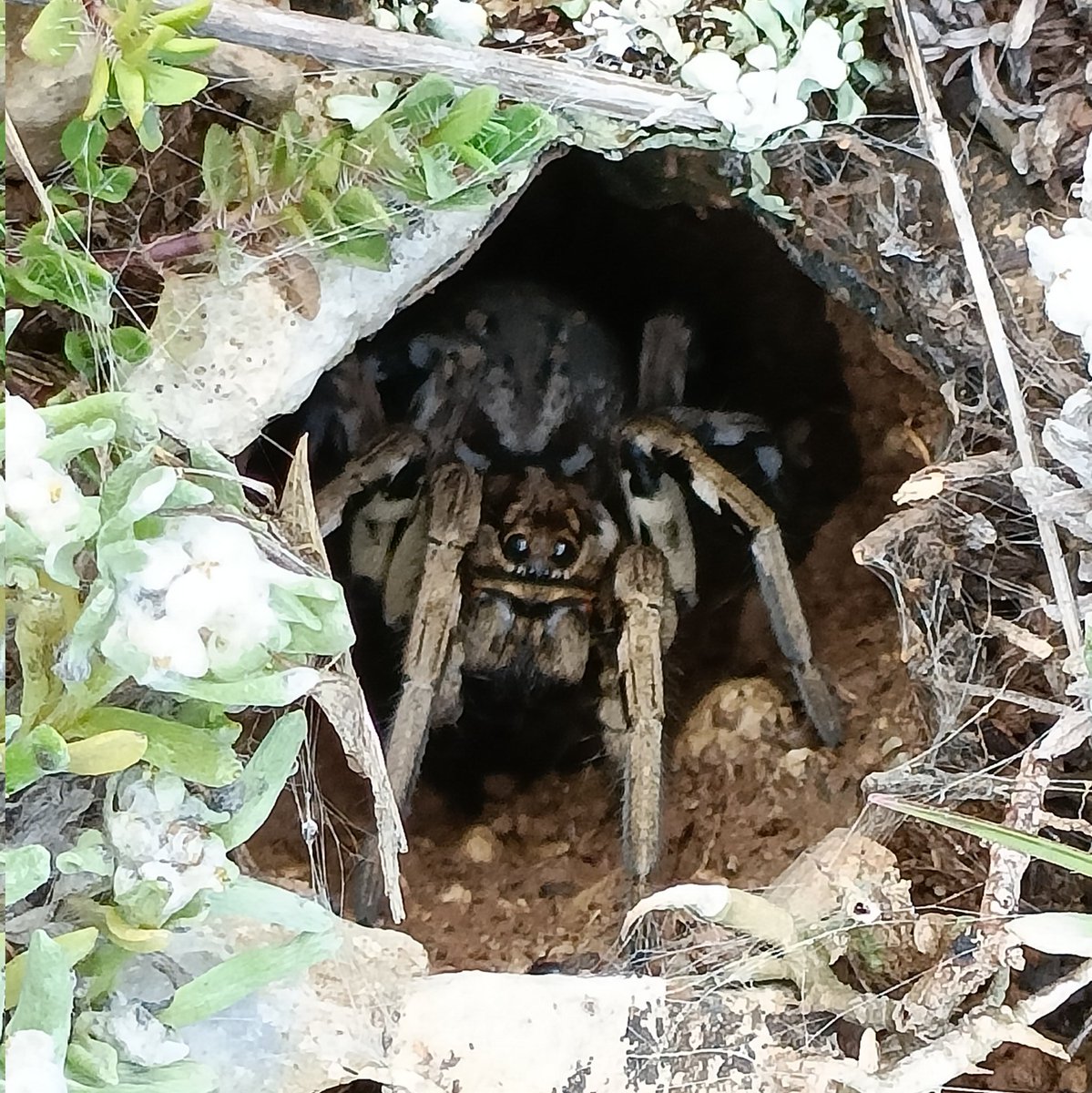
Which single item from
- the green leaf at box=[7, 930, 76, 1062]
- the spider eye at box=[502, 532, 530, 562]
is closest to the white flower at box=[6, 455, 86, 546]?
the green leaf at box=[7, 930, 76, 1062]

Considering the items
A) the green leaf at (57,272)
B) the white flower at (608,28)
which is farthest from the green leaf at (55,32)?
the white flower at (608,28)

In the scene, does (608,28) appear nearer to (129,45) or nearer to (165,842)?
(129,45)

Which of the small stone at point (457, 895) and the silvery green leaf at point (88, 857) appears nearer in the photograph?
the silvery green leaf at point (88, 857)

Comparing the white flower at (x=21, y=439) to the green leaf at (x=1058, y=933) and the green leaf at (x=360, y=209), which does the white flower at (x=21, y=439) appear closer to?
Result: the green leaf at (x=360, y=209)

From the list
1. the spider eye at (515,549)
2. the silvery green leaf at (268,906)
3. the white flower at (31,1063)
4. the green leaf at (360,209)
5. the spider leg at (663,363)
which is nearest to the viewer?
the white flower at (31,1063)

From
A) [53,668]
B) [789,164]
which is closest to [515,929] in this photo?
[53,668]
